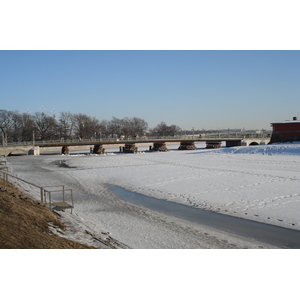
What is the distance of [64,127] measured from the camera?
10269 centimetres

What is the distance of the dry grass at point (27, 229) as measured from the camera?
9.12 meters

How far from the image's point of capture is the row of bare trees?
292 ft

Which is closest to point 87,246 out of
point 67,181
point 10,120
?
point 67,181

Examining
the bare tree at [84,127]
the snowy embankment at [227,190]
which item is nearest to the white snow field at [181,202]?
the snowy embankment at [227,190]

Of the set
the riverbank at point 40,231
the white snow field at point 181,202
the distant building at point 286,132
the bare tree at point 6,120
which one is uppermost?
the bare tree at point 6,120

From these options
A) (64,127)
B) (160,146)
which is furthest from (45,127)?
(160,146)

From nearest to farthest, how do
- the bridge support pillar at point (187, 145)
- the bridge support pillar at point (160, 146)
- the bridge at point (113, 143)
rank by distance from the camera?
the bridge at point (113, 143) < the bridge support pillar at point (160, 146) < the bridge support pillar at point (187, 145)

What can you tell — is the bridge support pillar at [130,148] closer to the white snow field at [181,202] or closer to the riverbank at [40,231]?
the white snow field at [181,202]

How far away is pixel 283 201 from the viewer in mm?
16797

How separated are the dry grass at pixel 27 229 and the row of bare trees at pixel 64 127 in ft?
188

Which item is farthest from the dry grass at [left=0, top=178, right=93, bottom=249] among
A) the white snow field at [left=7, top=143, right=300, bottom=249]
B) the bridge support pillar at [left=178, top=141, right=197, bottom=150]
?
the bridge support pillar at [left=178, top=141, right=197, bottom=150]

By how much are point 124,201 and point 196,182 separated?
23.1 feet

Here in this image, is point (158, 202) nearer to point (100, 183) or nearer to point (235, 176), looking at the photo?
point (100, 183)

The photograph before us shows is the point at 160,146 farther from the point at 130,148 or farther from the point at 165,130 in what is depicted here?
the point at 165,130
